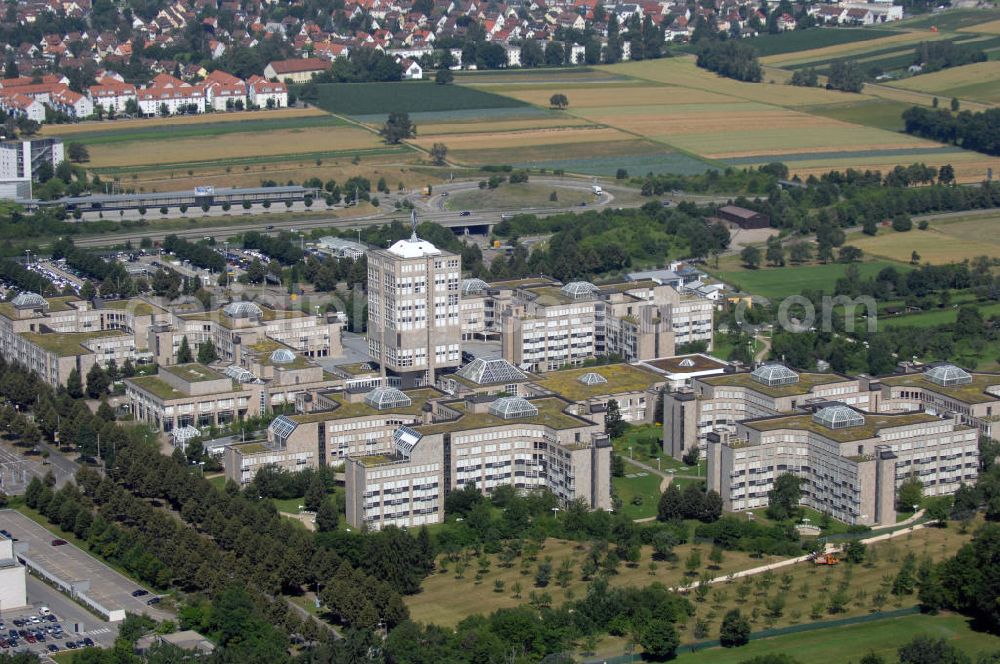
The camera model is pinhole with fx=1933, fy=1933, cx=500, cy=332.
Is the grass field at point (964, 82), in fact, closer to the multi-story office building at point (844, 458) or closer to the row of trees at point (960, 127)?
the row of trees at point (960, 127)

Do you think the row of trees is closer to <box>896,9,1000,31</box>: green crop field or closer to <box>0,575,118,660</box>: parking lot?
<box>896,9,1000,31</box>: green crop field

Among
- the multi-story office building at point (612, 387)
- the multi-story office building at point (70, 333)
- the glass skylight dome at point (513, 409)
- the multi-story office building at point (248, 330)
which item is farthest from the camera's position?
the multi-story office building at point (248, 330)

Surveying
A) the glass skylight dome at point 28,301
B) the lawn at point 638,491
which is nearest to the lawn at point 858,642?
the lawn at point 638,491

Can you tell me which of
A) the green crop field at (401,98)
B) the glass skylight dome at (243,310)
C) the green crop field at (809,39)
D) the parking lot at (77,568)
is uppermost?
the green crop field at (809,39)

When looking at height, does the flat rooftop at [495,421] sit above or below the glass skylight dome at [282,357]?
below

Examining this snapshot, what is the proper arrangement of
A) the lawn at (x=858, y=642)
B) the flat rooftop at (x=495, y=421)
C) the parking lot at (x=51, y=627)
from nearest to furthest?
the lawn at (x=858, y=642), the parking lot at (x=51, y=627), the flat rooftop at (x=495, y=421)

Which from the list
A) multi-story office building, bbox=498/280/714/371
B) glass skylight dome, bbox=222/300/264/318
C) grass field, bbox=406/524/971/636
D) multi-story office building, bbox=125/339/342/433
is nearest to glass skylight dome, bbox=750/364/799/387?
multi-story office building, bbox=498/280/714/371

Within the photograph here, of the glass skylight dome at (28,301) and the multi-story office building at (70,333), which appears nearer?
the multi-story office building at (70,333)

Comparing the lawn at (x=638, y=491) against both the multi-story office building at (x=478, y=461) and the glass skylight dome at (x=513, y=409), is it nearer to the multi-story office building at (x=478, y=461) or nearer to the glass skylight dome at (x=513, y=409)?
the multi-story office building at (x=478, y=461)

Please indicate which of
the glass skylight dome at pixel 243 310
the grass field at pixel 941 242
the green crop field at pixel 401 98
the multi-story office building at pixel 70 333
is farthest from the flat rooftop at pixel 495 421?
the green crop field at pixel 401 98
